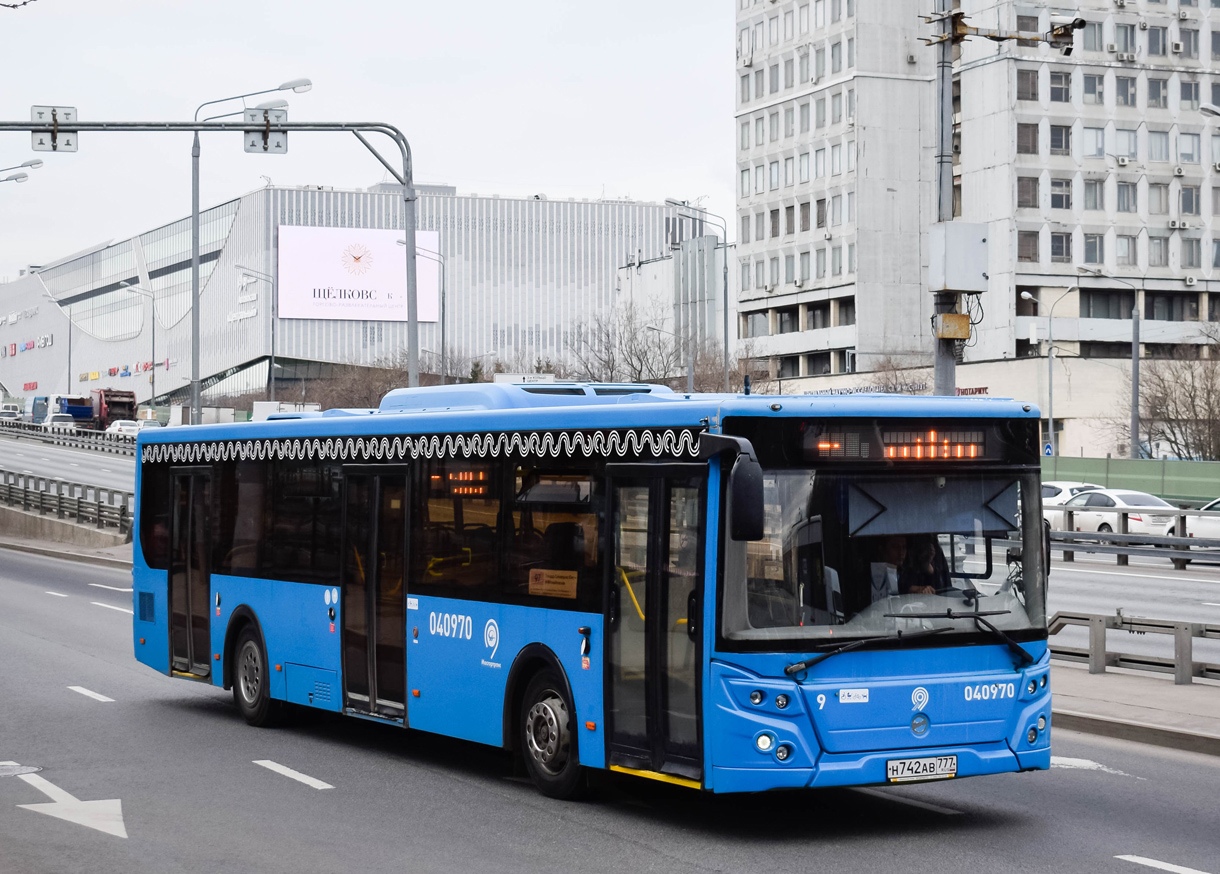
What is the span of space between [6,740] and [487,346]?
144 m

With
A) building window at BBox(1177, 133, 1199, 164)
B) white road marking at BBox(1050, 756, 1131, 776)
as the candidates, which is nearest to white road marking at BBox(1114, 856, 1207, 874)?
white road marking at BBox(1050, 756, 1131, 776)

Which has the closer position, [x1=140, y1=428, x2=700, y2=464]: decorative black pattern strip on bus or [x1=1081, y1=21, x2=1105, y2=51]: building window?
[x1=140, y1=428, x2=700, y2=464]: decorative black pattern strip on bus

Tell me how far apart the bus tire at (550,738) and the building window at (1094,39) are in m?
78.7

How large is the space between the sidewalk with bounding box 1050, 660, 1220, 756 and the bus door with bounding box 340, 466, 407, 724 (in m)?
5.51

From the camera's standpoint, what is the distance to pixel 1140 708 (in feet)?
44.9

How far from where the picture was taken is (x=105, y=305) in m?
170

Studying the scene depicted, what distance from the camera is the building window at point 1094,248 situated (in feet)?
274

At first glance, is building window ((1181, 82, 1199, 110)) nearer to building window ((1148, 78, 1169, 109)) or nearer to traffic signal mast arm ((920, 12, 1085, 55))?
building window ((1148, 78, 1169, 109))

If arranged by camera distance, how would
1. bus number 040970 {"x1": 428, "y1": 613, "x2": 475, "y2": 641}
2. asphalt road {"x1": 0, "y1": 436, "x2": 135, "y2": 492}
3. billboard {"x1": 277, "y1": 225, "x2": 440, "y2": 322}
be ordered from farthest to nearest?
billboard {"x1": 277, "y1": 225, "x2": 440, "y2": 322}, asphalt road {"x1": 0, "y1": 436, "x2": 135, "y2": 492}, bus number 040970 {"x1": 428, "y1": 613, "x2": 475, "y2": 641}

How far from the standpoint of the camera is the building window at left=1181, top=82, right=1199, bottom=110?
8375 centimetres

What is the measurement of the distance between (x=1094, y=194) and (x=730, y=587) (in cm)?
7998

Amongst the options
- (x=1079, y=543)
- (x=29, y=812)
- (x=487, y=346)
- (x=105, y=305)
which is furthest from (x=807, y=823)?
(x=105, y=305)

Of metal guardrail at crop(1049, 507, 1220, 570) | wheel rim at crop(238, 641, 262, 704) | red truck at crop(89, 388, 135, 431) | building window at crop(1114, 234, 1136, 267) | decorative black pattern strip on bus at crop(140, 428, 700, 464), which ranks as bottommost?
wheel rim at crop(238, 641, 262, 704)

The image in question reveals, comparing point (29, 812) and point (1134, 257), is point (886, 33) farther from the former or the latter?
point (29, 812)
